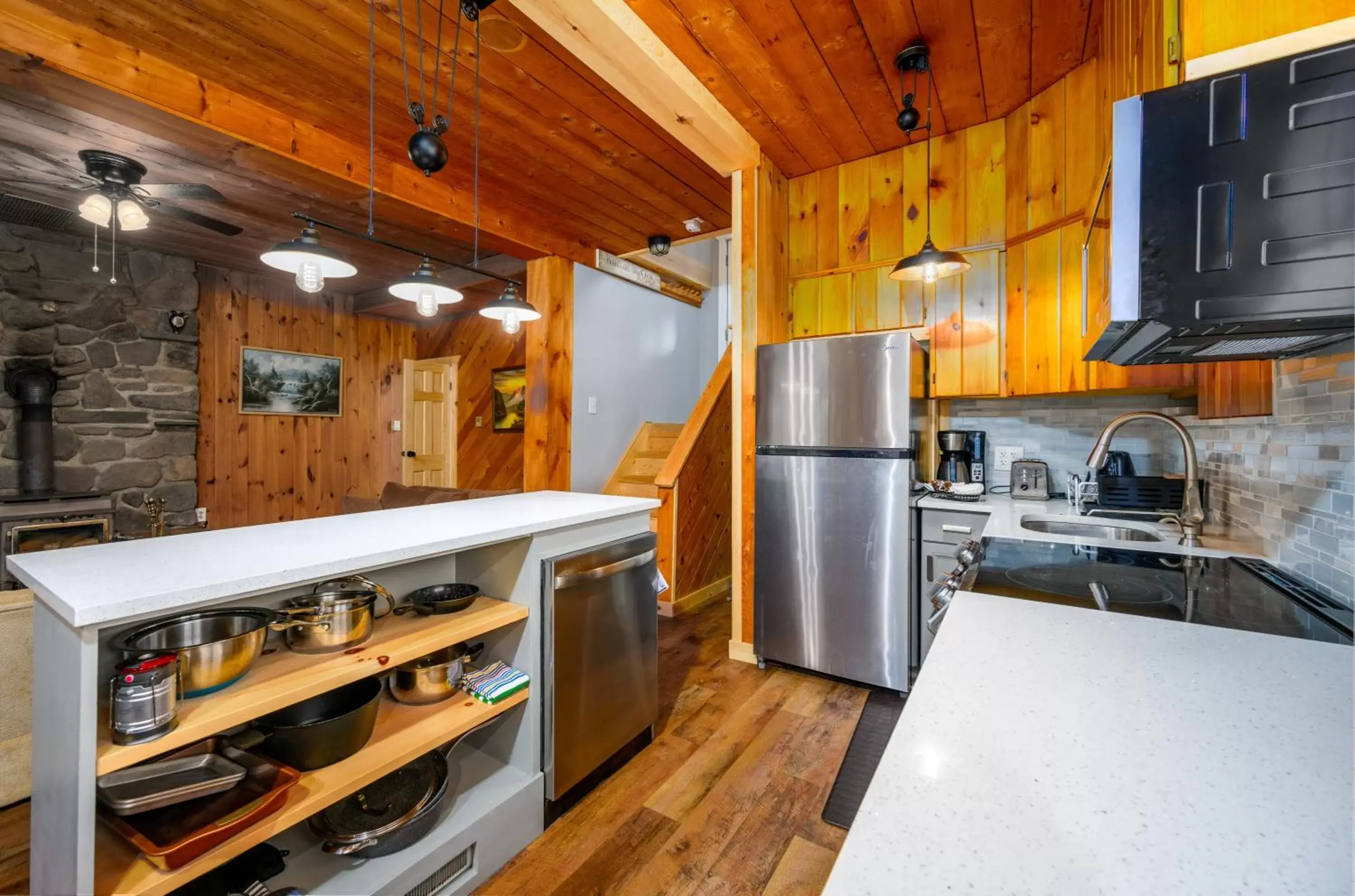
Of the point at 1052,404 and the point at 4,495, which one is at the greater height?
the point at 1052,404

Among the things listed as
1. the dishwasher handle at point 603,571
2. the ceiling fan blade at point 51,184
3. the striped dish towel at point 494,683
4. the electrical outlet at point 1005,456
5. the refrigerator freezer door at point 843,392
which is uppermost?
the ceiling fan blade at point 51,184

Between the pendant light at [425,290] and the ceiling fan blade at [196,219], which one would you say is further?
the ceiling fan blade at [196,219]

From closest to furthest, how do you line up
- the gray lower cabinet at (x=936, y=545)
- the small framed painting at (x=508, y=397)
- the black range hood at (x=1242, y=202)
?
the black range hood at (x=1242, y=202) → the gray lower cabinet at (x=936, y=545) → the small framed painting at (x=508, y=397)

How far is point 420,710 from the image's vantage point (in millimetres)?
1547

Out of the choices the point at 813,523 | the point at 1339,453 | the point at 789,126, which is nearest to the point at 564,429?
the point at 813,523

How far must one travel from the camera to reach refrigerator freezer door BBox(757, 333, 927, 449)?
2494mm

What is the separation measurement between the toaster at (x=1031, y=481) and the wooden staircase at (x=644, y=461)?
92.5 inches

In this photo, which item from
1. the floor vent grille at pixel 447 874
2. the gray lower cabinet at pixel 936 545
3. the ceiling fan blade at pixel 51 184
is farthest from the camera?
the ceiling fan blade at pixel 51 184

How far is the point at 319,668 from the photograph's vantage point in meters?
1.25

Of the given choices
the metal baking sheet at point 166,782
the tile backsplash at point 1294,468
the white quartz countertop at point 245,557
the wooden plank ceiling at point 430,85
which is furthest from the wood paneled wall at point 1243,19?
the metal baking sheet at point 166,782

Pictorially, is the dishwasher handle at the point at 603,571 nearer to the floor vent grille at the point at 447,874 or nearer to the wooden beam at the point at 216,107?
the floor vent grille at the point at 447,874

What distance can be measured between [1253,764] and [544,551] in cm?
149

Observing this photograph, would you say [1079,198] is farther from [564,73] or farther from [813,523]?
[564,73]

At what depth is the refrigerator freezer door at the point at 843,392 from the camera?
249 centimetres
